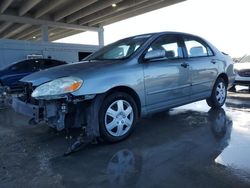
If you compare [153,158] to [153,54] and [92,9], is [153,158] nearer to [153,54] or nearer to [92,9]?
[153,54]

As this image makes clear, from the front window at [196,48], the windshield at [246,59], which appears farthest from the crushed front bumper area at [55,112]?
the windshield at [246,59]

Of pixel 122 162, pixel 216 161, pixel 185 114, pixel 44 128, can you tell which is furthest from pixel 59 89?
pixel 185 114

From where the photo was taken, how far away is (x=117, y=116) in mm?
4004

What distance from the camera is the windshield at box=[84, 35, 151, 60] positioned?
4574mm

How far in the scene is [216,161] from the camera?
322cm

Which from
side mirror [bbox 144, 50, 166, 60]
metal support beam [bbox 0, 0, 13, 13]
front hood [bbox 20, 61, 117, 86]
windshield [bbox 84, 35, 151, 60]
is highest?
metal support beam [bbox 0, 0, 13, 13]

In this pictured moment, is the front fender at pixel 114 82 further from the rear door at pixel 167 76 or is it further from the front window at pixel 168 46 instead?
the front window at pixel 168 46

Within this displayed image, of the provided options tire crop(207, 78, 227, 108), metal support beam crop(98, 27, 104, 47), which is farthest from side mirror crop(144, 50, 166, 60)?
metal support beam crop(98, 27, 104, 47)

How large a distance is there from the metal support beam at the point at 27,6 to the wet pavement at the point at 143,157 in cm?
1246

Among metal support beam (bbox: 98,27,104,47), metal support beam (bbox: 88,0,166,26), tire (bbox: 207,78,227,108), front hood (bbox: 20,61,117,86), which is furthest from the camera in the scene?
metal support beam (bbox: 98,27,104,47)

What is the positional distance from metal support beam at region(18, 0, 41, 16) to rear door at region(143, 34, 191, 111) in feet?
41.5

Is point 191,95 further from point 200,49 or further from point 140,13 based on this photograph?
point 140,13

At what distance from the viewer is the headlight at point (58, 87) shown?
363 centimetres

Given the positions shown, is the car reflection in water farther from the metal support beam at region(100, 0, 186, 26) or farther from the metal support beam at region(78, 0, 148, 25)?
the metal support beam at region(100, 0, 186, 26)
